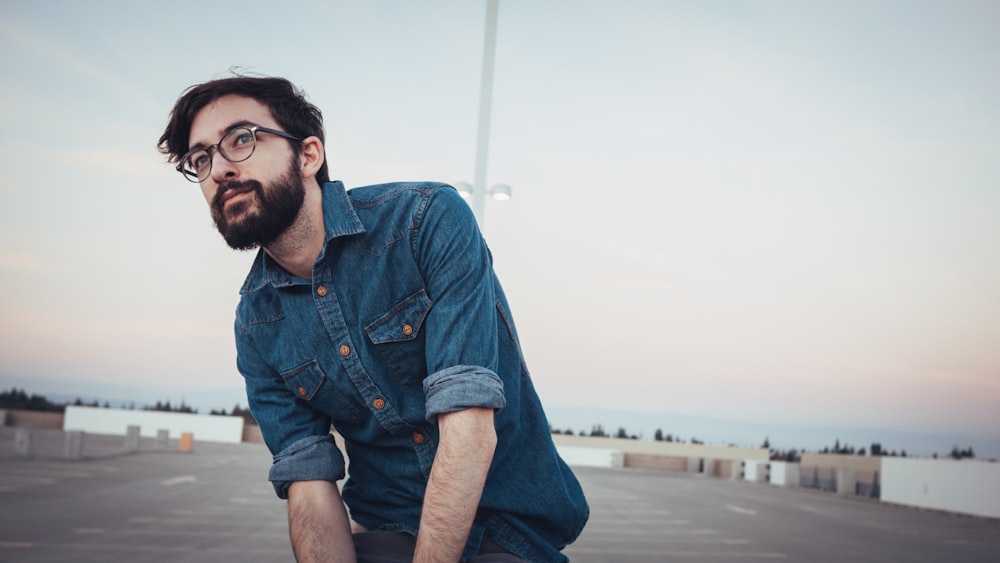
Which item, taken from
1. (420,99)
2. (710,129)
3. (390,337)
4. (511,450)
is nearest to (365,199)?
(390,337)

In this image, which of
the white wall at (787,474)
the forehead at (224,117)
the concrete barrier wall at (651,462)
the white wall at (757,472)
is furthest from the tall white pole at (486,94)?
the concrete barrier wall at (651,462)

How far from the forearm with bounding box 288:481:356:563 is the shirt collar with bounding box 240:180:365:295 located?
0.56m

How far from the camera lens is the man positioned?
77.1 inches

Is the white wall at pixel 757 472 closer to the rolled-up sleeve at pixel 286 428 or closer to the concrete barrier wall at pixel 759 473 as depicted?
the concrete barrier wall at pixel 759 473

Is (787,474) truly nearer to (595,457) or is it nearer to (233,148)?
(595,457)

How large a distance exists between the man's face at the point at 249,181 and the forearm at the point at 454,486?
0.70m

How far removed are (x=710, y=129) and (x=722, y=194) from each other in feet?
7.07

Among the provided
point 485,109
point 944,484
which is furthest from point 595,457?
point 485,109

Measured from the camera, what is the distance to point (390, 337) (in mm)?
1973

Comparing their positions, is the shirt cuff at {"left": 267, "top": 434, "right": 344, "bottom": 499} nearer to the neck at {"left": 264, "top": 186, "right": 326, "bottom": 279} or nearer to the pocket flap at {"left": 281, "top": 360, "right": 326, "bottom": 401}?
the pocket flap at {"left": 281, "top": 360, "right": 326, "bottom": 401}

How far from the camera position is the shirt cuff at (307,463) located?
7.06 feet

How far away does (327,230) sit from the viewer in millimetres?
2014

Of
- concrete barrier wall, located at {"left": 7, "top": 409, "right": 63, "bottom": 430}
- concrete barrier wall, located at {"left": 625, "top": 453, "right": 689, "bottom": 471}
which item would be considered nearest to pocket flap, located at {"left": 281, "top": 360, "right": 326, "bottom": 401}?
concrete barrier wall, located at {"left": 625, "top": 453, "right": 689, "bottom": 471}

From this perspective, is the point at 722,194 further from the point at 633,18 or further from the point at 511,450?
Answer: the point at 511,450
